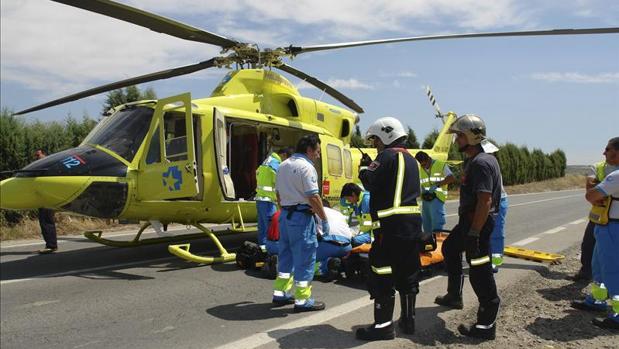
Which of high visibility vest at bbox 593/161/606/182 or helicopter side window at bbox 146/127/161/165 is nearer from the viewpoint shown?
high visibility vest at bbox 593/161/606/182

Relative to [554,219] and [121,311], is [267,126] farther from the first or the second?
[554,219]

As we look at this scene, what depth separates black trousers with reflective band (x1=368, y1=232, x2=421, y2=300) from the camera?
4.15 m

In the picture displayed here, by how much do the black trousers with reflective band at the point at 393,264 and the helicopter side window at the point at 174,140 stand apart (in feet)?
13.6

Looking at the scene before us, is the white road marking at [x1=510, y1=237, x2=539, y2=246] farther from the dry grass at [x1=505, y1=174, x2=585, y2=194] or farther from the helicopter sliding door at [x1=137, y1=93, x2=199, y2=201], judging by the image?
the dry grass at [x1=505, y1=174, x2=585, y2=194]

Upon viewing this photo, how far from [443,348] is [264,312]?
190 centimetres

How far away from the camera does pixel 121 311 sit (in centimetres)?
518

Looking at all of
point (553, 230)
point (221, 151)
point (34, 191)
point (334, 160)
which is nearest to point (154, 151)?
point (221, 151)

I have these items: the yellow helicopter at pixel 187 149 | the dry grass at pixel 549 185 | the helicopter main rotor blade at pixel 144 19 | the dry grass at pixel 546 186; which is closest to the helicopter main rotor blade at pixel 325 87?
the yellow helicopter at pixel 187 149

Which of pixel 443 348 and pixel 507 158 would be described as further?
pixel 507 158

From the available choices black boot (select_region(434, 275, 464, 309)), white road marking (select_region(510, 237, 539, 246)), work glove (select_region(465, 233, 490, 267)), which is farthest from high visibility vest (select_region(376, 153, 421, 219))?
white road marking (select_region(510, 237, 539, 246))

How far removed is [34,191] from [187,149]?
2.01 metres

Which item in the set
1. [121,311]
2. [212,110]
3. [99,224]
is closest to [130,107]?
[212,110]

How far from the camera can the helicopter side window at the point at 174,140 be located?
24.3ft

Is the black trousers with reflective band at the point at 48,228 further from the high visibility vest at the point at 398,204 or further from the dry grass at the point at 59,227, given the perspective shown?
the high visibility vest at the point at 398,204
